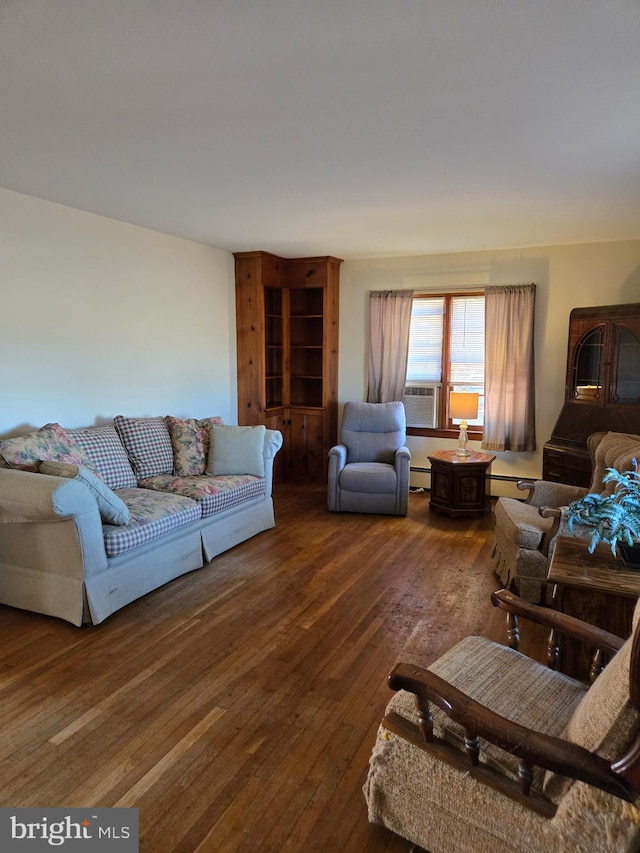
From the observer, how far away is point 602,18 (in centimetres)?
158

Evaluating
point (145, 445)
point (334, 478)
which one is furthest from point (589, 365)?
point (145, 445)

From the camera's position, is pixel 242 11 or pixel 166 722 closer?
pixel 242 11

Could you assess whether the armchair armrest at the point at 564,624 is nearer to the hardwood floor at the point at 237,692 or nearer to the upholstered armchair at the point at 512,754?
the upholstered armchair at the point at 512,754

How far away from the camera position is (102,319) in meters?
4.27

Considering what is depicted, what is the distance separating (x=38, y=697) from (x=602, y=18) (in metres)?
3.17

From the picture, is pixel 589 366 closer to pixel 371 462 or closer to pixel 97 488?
pixel 371 462

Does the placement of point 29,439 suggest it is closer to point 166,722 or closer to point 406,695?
point 166,722

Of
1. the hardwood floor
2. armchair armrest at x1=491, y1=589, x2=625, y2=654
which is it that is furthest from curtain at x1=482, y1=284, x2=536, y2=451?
armchair armrest at x1=491, y1=589, x2=625, y2=654

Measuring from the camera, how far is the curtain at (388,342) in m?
5.80

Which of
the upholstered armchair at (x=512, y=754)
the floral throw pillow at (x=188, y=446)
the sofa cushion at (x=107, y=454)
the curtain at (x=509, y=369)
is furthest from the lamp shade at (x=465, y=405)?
the upholstered armchair at (x=512, y=754)

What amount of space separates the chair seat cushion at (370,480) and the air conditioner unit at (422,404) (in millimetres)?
1045

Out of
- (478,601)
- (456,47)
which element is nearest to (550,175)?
(456,47)

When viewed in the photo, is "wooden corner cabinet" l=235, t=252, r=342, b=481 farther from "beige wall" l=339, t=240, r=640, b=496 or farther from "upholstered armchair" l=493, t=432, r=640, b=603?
"upholstered armchair" l=493, t=432, r=640, b=603

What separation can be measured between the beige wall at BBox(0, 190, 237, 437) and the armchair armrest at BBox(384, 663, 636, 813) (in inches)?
125
